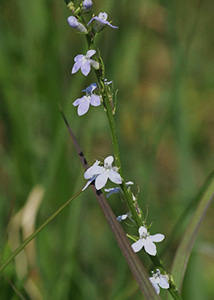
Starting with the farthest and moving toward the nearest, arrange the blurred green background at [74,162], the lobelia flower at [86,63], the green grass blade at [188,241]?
the blurred green background at [74,162]
the green grass blade at [188,241]
the lobelia flower at [86,63]

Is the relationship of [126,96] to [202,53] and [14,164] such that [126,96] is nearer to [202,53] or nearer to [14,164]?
[14,164]

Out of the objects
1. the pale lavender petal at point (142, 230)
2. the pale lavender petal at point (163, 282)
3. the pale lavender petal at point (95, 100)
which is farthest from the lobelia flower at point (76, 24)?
the pale lavender petal at point (163, 282)

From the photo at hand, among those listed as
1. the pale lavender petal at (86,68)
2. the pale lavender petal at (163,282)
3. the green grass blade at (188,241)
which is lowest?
the pale lavender petal at (163,282)

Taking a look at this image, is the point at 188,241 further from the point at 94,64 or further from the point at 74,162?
the point at 74,162

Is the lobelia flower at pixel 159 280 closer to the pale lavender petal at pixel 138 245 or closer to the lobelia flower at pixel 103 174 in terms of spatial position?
the pale lavender petal at pixel 138 245

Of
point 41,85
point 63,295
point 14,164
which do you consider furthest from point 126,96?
point 63,295

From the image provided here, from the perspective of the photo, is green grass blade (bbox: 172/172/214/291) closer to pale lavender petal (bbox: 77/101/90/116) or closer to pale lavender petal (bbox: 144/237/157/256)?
pale lavender petal (bbox: 144/237/157/256)
